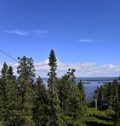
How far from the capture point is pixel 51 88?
65688 millimetres

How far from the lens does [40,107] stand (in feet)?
219

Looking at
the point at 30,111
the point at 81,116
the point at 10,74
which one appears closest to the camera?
the point at 30,111

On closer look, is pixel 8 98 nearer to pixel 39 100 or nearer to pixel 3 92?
pixel 3 92

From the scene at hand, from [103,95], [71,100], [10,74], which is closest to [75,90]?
[71,100]

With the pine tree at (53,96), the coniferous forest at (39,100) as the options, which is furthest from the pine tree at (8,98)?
the pine tree at (53,96)

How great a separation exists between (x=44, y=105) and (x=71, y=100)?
22.7 ft

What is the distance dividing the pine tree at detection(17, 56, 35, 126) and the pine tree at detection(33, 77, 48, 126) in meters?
2.45

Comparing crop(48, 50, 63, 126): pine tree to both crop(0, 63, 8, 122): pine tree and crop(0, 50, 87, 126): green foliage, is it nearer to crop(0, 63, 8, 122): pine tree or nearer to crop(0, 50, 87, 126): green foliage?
crop(0, 50, 87, 126): green foliage

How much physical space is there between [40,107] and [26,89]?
5.89 meters

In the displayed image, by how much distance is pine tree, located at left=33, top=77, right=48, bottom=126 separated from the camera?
65344mm

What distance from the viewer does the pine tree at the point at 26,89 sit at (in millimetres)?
62250

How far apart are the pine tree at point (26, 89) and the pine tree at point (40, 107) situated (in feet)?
8.02

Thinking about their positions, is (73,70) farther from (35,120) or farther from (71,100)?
(35,120)

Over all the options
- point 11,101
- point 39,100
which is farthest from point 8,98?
point 39,100
